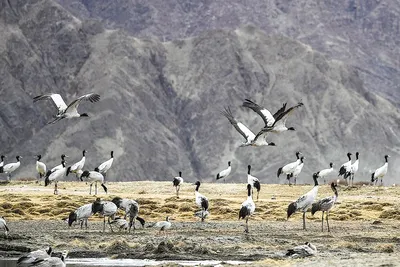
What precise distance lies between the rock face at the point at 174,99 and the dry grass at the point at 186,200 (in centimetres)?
6984

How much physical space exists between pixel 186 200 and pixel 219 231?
13.3 metres

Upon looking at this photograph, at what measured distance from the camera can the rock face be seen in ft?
428

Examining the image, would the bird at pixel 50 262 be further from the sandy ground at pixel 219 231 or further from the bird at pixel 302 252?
the bird at pixel 302 252

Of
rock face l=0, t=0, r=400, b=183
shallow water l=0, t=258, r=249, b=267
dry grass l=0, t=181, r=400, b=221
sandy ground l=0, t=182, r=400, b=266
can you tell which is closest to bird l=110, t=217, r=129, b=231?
sandy ground l=0, t=182, r=400, b=266

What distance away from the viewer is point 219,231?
95.9 ft

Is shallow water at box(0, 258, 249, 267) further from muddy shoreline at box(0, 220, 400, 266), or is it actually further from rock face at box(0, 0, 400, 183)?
rock face at box(0, 0, 400, 183)

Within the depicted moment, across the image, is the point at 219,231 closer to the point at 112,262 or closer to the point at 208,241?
the point at 208,241

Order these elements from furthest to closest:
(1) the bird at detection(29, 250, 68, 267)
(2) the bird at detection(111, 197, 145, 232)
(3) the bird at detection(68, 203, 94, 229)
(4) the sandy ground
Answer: (2) the bird at detection(111, 197, 145, 232) < (3) the bird at detection(68, 203, 94, 229) < (4) the sandy ground < (1) the bird at detection(29, 250, 68, 267)

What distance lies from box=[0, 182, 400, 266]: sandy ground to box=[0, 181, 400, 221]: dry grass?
0.04 metres

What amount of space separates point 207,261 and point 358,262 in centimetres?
400

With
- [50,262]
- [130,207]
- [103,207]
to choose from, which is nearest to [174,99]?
[130,207]

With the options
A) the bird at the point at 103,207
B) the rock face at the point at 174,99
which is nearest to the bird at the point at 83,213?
the bird at the point at 103,207

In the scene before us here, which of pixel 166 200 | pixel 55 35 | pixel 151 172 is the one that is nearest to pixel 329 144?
pixel 151 172

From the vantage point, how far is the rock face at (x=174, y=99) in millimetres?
130375
